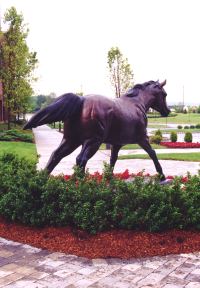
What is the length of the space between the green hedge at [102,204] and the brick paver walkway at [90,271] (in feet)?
2.32

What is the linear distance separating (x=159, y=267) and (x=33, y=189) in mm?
2492

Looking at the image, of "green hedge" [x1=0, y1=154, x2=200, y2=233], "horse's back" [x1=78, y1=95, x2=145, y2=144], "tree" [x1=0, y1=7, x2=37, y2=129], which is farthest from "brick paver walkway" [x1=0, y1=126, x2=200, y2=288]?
"tree" [x1=0, y1=7, x2=37, y2=129]

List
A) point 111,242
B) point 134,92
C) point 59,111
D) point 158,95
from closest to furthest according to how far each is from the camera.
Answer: point 111,242 → point 59,111 → point 134,92 → point 158,95

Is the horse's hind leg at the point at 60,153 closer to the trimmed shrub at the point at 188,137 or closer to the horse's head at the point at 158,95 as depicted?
the horse's head at the point at 158,95

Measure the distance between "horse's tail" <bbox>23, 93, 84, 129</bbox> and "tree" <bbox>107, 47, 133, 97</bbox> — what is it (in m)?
30.7

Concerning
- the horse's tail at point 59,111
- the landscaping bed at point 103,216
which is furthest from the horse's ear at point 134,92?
the landscaping bed at point 103,216

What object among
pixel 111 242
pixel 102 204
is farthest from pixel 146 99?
pixel 111 242

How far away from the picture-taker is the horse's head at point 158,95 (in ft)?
29.2

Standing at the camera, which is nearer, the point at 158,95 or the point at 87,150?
the point at 87,150

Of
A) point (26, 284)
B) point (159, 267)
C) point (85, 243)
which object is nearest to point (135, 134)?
point (85, 243)

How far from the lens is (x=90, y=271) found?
4.81 m

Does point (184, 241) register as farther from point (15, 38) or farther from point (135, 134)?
point (15, 38)

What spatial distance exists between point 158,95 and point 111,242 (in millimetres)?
4262

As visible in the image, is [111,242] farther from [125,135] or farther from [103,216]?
[125,135]
